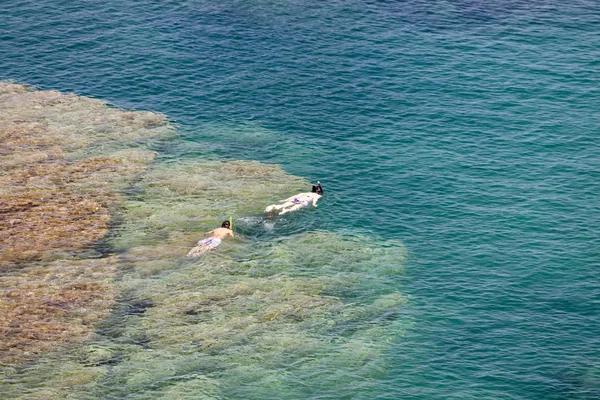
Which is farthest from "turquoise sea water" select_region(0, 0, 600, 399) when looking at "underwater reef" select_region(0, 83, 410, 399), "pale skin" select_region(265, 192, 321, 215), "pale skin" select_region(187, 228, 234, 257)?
"pale skin" select_region(187, 228, 234, 257)

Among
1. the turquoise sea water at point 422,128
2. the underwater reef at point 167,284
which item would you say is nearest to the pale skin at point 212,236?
the underwater reef at point 167,284

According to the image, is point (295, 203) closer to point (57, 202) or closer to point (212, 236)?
point (212, 236)

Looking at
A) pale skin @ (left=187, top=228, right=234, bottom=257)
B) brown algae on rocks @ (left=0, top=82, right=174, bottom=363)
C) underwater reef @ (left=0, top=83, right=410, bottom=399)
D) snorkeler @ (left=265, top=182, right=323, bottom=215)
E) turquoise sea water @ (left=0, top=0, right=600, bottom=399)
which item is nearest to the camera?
underwater reef @ (left=0, top=83, right=410, bottom=399)

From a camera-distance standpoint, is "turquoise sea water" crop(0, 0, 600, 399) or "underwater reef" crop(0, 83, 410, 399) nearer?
"underwater reef" crop(0, 83, 410, 399)

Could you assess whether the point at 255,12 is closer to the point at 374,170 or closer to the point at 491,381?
the point at 374,170

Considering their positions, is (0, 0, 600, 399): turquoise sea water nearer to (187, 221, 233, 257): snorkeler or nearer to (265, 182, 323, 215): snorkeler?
(265, 182, 323, 215): snorkeler

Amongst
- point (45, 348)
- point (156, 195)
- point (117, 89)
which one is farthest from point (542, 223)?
point (117, 89)

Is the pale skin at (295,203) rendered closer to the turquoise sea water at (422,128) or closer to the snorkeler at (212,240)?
the turquoise sea water at (422,128)
